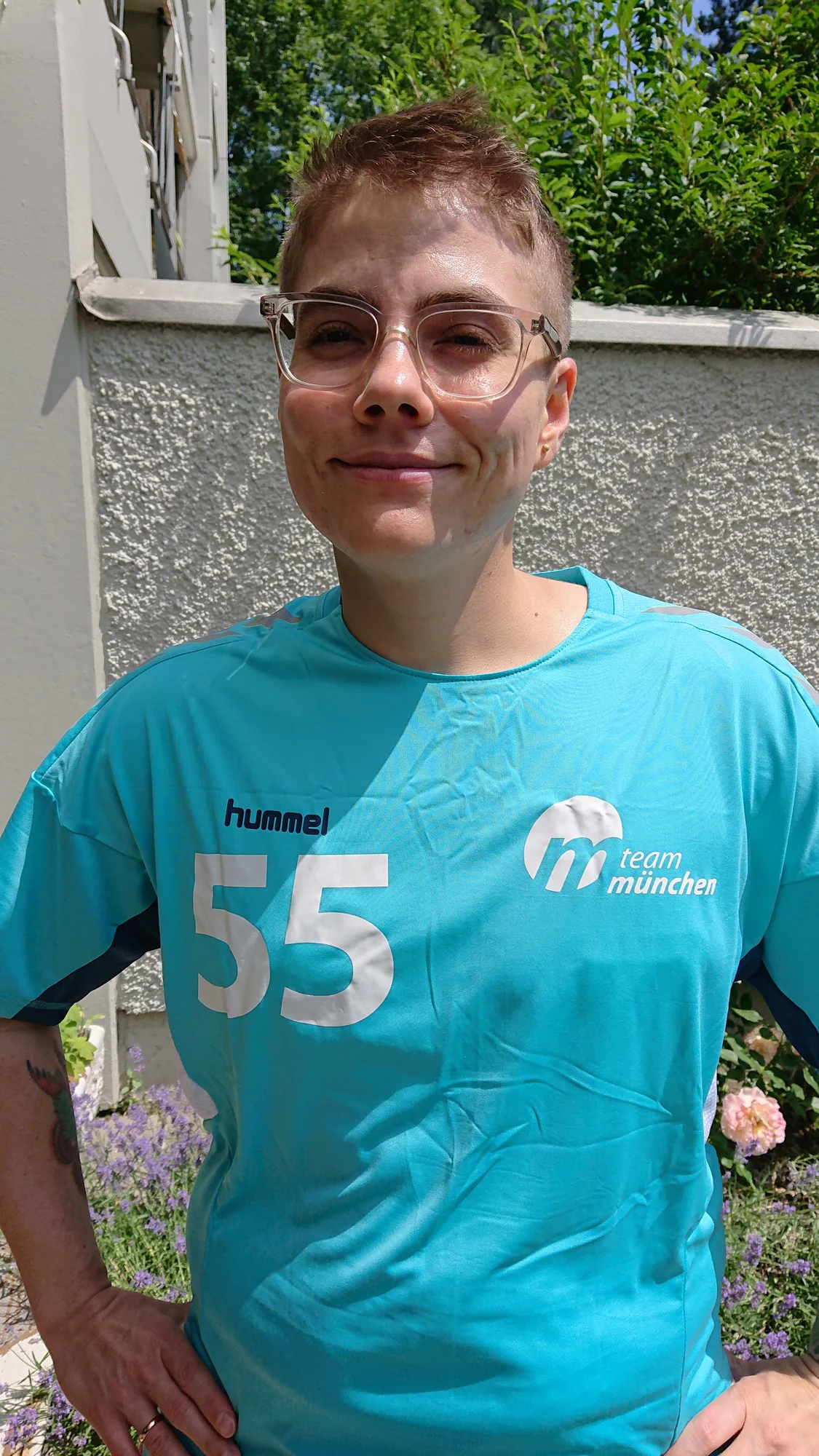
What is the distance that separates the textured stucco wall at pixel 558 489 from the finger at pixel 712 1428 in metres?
2.39

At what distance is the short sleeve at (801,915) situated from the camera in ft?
3.90

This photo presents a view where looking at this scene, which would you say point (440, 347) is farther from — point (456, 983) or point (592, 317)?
point (592, 317)

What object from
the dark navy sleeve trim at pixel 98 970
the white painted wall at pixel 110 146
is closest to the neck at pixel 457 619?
the dark navy sleeve trim at pixel 98 970

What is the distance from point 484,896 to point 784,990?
0.41m

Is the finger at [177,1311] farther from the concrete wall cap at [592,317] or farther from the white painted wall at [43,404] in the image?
the concrete wall cap at [592,317]

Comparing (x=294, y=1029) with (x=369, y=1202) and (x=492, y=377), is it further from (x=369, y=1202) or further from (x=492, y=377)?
(x=492, y=377)

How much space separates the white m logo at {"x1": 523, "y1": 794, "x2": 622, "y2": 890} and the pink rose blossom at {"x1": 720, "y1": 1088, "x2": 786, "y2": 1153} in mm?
1732

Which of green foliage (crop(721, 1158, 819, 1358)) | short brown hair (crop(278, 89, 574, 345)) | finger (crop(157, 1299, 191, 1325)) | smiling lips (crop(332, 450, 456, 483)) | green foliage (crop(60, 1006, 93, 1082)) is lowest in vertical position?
green foliage (crop(721, 1158, 819, 1358))

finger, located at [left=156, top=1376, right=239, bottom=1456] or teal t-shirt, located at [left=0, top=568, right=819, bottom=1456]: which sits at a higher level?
teal t-shirt, located at [left=0, top=568, right=819, bottom=1456]

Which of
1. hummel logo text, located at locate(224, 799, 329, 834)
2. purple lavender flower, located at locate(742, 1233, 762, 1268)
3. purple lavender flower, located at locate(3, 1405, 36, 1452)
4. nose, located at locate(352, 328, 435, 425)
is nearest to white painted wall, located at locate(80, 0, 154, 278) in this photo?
nose, located at locate(352, 328, 435, 425)

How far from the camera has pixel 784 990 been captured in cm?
128

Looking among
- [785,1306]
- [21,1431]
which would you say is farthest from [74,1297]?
[785,1306]

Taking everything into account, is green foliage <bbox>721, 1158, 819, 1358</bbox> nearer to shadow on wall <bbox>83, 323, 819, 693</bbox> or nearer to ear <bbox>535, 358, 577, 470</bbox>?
shadow on wall <bbox>83, 323, 819, 693</bbox>

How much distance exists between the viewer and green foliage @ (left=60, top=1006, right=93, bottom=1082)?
2.90m
